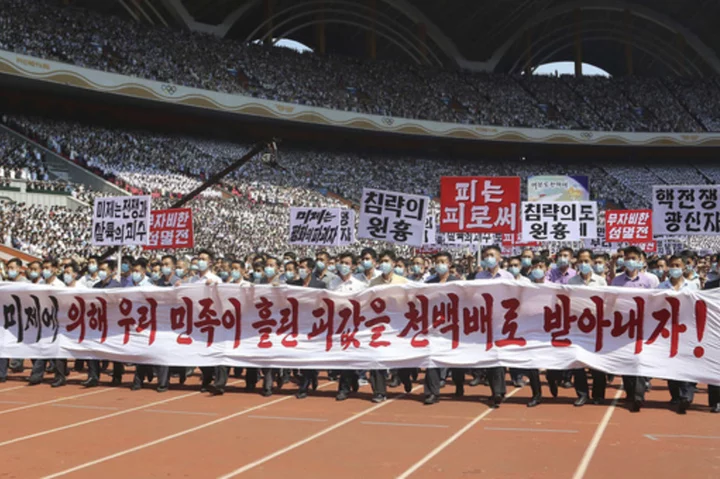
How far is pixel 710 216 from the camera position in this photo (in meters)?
13.1

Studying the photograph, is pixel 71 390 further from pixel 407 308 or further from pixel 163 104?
pixel 163 104

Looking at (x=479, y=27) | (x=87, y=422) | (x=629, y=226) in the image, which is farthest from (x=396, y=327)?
(x=479, y=27)

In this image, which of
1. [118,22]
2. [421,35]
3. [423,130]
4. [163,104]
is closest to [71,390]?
[163,104]

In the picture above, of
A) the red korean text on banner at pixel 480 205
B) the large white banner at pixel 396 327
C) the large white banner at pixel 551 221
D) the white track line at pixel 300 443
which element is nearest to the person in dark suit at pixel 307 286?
the large white banner at pixel 396 327

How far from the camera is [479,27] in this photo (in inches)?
2338

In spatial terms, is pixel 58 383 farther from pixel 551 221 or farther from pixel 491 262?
pixel 551 221

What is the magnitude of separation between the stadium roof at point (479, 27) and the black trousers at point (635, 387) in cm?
4448

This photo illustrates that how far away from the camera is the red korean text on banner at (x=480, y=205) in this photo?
Result: 39.8 ft

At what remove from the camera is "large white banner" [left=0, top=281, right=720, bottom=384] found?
8.87m

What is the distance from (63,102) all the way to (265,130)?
1179cm

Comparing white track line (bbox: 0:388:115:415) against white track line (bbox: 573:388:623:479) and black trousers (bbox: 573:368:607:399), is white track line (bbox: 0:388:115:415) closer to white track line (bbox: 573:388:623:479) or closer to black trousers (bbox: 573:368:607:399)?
black trousers (bbox: 573:368:607:399)

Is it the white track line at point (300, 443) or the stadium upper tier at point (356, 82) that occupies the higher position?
the stadium upper tier at point (356, 82)

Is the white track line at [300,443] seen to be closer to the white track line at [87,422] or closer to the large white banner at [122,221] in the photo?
the white track line at [87,422]

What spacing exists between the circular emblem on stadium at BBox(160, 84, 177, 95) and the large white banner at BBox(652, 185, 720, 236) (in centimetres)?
3137
